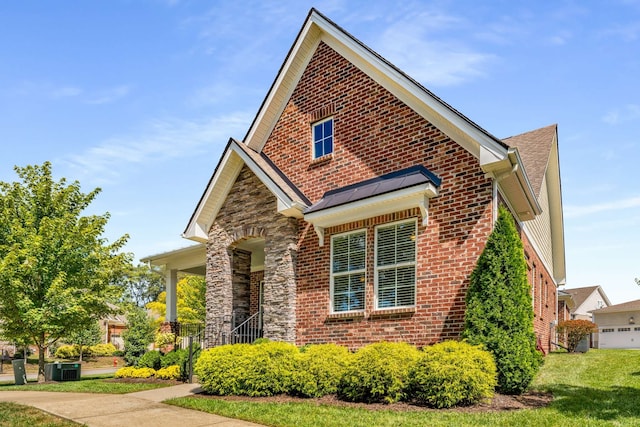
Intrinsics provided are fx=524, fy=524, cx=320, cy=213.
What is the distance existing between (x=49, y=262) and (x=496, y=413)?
15159 millimetres

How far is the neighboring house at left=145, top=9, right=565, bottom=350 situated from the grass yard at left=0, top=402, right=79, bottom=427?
555 centimetres

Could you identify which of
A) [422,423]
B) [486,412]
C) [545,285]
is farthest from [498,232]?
[545,285]

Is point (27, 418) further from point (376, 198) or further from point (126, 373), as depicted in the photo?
point (126, 373)

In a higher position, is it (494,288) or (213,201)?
(213,201)

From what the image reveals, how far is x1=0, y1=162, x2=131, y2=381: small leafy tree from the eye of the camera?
663 inches

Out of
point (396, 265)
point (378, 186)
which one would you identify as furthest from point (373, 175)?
point (396, 265)

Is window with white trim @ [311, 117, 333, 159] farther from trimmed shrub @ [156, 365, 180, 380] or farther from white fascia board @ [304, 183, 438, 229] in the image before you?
trimmed shrub @ [156, 365, 180, 380]

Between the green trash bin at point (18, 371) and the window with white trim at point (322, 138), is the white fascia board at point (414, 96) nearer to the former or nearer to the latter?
the window with white trim at point (322, 138)

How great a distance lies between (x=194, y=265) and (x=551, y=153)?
534 inches

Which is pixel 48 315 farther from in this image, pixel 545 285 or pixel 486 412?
pixel 545 285

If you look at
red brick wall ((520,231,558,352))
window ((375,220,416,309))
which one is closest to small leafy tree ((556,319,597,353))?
red brick wall ((520,231,558,352))

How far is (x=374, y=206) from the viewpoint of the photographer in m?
11.1

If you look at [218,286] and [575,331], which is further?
[575,331]

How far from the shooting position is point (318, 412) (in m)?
8.04
